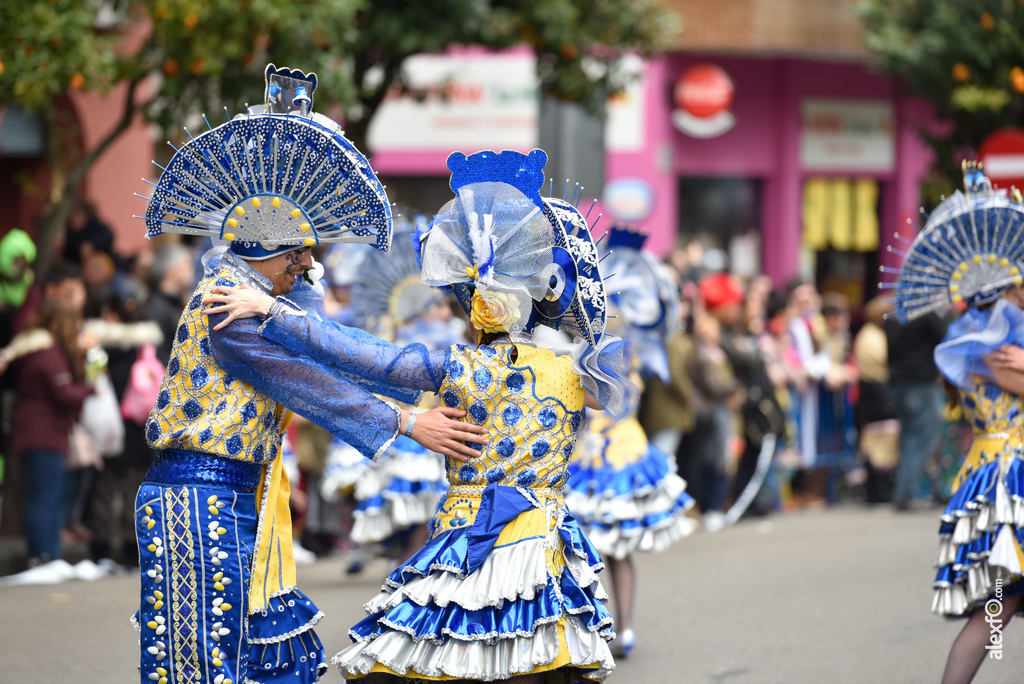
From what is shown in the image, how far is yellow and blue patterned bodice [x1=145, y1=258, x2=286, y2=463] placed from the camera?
384 centimetres

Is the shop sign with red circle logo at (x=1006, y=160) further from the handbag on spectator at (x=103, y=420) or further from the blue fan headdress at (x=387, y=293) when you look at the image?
the handbag on spectator at (x=103, y=420)

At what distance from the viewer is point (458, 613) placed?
3.76 meters

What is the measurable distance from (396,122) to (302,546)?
352 inches

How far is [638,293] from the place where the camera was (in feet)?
22.9

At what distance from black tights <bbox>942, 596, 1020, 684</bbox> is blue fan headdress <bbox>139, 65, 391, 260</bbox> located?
9.29 feet

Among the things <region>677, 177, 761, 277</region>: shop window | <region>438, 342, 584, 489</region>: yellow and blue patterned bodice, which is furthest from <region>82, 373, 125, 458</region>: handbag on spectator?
<region>677, 177, 761, 277</region>: shop window

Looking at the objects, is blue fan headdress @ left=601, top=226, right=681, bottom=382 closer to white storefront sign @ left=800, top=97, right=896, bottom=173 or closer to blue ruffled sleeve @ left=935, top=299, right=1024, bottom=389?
blue ruffled sleeve @ left=935, top=299, right=1024, bottom=389

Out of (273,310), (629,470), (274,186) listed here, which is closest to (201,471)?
(273,310)

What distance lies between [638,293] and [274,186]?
342cm

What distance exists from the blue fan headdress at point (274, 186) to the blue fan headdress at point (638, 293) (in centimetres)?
314

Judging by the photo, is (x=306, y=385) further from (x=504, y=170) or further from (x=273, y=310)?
(x=504, y=170)

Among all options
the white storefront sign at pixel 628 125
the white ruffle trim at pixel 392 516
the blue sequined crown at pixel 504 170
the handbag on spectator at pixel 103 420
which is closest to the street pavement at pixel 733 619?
the white ruffle trim at pixel 392 516

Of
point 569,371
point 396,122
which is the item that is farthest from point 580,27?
point 569,371

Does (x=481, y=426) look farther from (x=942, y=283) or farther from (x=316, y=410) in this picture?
(x=942, y=283)
